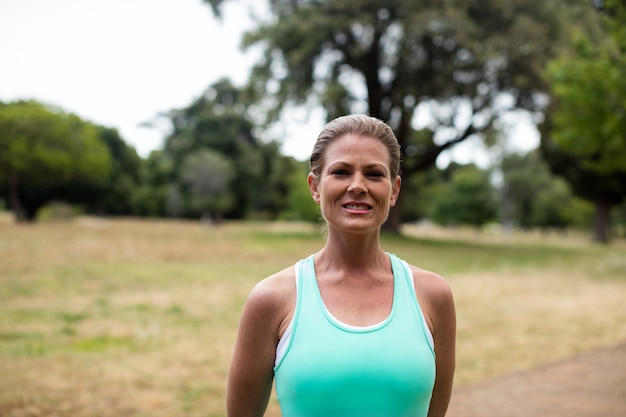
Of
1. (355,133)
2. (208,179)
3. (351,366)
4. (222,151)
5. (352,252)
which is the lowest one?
(351,366)

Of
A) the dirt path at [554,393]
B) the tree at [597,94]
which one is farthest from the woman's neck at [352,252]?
the tree at [597,94]

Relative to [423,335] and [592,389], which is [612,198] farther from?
[423,335]

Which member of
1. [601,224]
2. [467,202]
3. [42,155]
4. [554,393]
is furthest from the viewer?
[467,202]

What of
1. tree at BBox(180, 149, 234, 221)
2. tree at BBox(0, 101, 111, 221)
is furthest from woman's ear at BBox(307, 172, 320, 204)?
tree at BBox(180, 149, 234, 221)

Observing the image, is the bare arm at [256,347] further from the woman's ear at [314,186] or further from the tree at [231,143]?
the tree at [231,143]

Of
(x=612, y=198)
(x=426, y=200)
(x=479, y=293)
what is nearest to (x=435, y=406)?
(x=479, y=293)

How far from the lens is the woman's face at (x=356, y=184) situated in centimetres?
170

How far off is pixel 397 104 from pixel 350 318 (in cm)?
2414

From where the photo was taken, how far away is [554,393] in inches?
194

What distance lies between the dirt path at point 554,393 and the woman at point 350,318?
302cm

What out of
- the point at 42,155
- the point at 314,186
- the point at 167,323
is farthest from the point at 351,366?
the point at 42,155

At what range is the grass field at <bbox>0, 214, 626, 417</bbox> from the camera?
4.90 metres

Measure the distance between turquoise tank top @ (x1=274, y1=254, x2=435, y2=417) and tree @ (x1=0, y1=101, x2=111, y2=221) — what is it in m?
37.6

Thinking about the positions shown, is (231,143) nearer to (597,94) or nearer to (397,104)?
(397,104)
